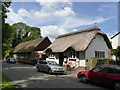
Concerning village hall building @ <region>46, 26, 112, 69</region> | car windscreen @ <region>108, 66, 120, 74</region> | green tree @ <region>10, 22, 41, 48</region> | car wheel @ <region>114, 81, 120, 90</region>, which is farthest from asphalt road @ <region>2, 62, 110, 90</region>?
green tree @ <region>10, 22, 41, 48</region>

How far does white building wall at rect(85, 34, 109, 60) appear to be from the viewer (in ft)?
64.0

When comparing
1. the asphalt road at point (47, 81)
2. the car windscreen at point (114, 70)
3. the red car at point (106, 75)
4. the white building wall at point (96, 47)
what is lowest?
the asphalt road at point (47, 81)

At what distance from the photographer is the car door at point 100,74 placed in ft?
29.3

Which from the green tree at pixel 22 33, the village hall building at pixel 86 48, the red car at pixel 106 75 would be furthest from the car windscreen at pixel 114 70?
the green tree at pixel 22 33

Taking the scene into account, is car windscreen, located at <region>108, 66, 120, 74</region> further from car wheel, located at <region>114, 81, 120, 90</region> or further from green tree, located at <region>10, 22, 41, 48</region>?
green tree, located at <region>10, 22, 41, 48</region>

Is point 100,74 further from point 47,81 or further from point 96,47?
point 96,47

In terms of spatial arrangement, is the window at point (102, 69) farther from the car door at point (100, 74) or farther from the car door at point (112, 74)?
the car door at point (112, 74)

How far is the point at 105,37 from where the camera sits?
73.2 ft

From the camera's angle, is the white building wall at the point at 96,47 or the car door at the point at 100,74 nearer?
the car door at the point at 100,74

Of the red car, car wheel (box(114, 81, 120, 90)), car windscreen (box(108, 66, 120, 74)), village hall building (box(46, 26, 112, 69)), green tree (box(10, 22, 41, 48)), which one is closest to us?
car wheel (box(114, 81, 120, 90))

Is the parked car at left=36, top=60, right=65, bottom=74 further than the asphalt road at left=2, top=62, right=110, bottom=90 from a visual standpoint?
Yes

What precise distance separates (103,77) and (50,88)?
3682mm

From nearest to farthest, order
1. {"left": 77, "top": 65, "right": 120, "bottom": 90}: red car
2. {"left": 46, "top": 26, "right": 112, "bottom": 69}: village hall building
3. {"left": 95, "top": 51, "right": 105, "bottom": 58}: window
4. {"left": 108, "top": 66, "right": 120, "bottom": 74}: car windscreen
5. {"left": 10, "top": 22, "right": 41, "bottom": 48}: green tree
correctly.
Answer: {"left": 77, "top": 65, "right": 120, "bottom": 90}: red car < {"left": 108, "top": 66, "right": 120, "bottom": 74}: car windscreen < {"left": 46, "top": 26, "right": 112, "bottom": 69}: village hall building < {"left": 95, "top": 51, "right": 105, "bottom": 58}: window < {"left": 10, "top": 22, "right": 41, "bottom": 48}: green tree

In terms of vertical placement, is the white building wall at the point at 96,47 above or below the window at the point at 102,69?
above
